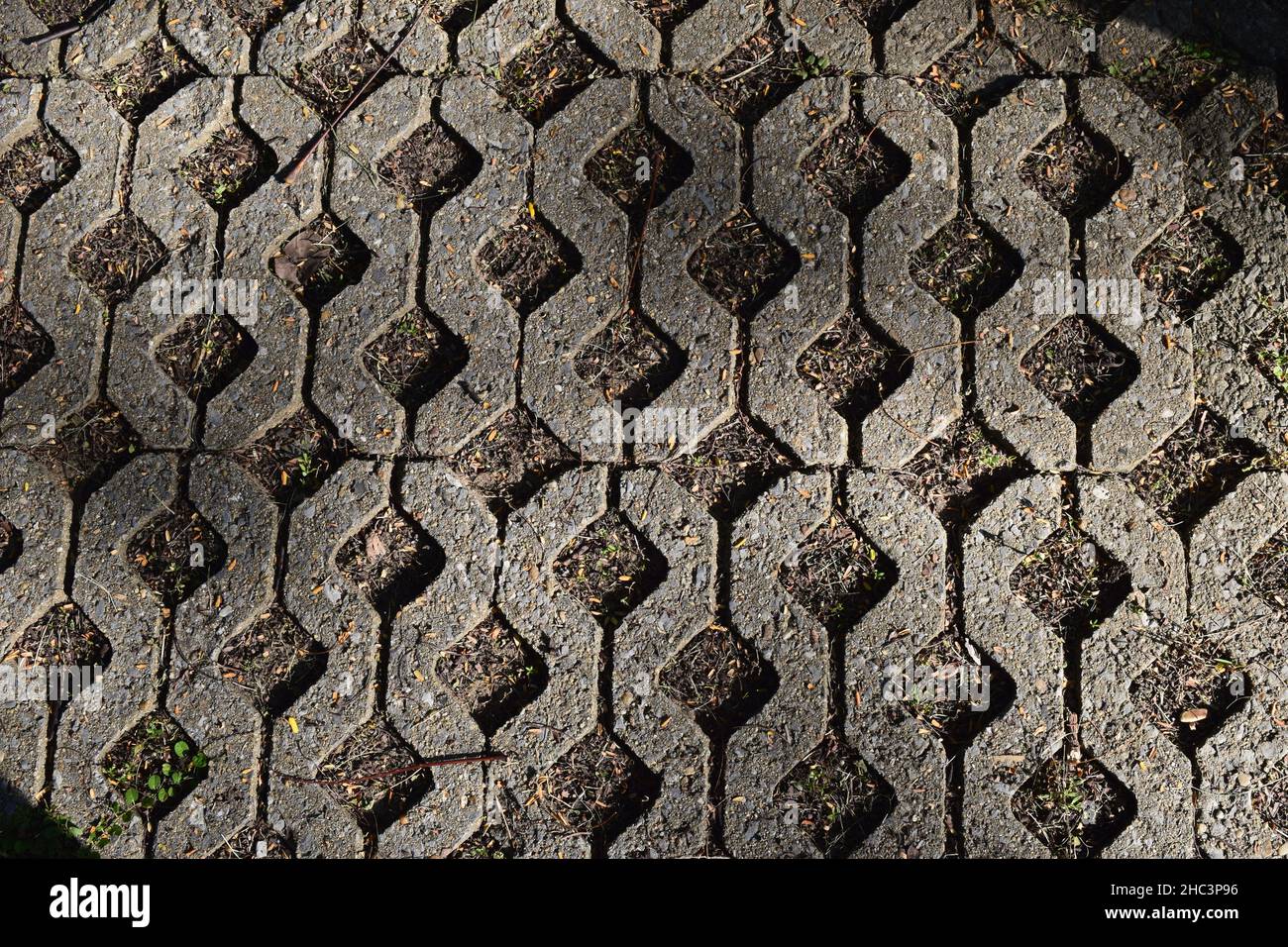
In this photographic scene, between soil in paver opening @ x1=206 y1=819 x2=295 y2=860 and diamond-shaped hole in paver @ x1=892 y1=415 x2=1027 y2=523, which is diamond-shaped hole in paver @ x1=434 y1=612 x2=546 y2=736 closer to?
soil in paver opening @ x1=206 y1=819 x2=295 y2=860

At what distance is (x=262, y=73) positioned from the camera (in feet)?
9.00

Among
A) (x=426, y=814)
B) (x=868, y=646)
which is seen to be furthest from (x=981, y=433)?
(x=426, y=814)

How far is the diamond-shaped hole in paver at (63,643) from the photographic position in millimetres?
2580

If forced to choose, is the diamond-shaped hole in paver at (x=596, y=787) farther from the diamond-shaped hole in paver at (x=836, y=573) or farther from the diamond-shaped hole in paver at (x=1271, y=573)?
the diamond-shaped hole in paver at (x=1271, y=573)

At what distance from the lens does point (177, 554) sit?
260 cm

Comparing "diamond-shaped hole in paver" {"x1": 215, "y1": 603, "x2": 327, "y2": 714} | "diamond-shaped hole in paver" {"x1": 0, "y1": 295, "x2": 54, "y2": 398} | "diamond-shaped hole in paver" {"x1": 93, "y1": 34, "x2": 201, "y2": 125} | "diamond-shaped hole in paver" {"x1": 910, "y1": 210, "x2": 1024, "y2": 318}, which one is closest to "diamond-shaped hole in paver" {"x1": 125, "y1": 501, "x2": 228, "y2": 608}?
"diamond-shaped hole in paver" {"x1": 215, "y1": 603, "x2": 327, "y2": 714}

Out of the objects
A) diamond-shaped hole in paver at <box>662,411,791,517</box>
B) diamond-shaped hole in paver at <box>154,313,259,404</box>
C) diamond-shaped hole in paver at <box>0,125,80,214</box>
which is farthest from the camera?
diamond-shaped hole in paver at <box>0,125,80,214</box>

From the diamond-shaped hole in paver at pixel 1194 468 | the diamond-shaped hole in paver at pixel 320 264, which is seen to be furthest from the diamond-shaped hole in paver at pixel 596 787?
the diamond-shaped hole in paver at pixel 1194 468

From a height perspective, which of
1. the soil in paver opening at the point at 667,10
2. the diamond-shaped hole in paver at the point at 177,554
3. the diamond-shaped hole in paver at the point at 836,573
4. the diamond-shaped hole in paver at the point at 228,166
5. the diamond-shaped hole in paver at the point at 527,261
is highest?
the soil in paver opening at the point at 667,10

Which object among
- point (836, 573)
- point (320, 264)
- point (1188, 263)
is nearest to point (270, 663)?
point (320, 264)

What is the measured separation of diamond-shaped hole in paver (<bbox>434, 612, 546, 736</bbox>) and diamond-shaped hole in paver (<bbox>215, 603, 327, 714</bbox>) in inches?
14.1

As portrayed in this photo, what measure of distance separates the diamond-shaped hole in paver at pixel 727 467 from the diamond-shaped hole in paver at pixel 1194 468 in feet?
3.33

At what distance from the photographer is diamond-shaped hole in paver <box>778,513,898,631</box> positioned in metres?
2.51
